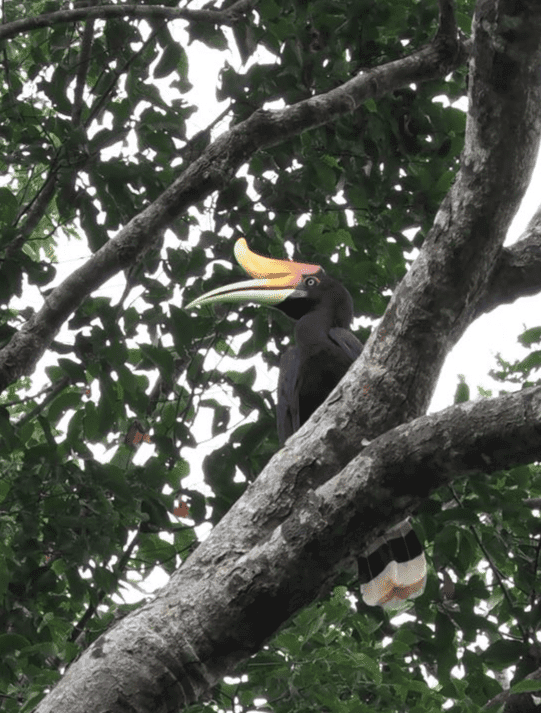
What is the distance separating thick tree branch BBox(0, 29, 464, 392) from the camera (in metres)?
3.26

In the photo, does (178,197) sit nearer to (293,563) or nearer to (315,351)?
(315,351)

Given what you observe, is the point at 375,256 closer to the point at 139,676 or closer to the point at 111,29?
the point at 111,29

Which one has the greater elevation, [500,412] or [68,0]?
[68,0]

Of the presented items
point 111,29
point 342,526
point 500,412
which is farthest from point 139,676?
point 111,29

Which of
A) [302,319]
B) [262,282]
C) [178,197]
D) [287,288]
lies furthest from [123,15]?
[302,319]

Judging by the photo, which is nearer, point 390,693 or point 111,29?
point 390,693

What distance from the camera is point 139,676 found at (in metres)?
2.02

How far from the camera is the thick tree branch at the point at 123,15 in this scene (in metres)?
3.53

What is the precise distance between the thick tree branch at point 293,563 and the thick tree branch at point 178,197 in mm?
1313

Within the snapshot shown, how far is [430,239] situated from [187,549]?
165 cm

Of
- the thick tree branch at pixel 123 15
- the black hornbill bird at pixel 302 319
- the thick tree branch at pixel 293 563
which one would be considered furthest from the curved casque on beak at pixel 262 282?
the thick tree branch at pixel 293 563

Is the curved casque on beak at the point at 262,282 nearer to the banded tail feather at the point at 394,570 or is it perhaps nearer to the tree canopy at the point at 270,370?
the tree canopy at the point at 270,370

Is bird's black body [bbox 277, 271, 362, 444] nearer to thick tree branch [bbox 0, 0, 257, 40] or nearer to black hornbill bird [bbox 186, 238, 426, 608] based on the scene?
black hornbill bird [bbox 186, 238, 426, 608]

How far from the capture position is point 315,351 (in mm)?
4270
